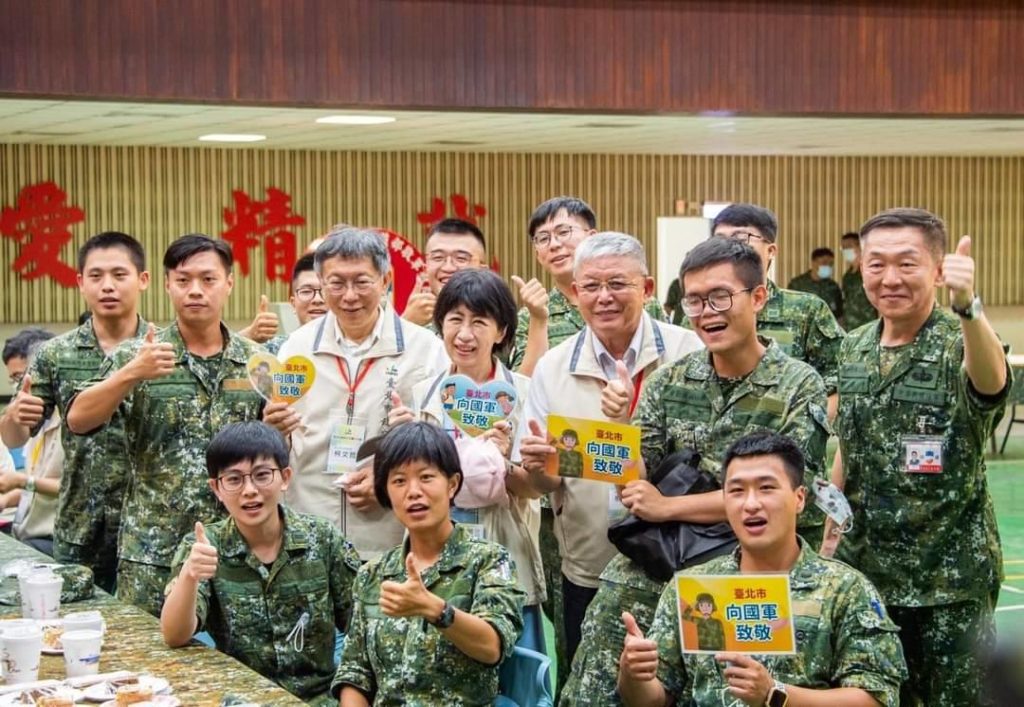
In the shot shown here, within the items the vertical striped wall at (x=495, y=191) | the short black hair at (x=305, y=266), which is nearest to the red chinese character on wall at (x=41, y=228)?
the vertical striped wall at (x=495, y=191)

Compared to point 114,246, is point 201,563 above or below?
below

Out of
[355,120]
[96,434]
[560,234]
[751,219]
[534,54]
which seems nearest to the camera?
[96,434]

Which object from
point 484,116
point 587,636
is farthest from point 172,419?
point 484,116

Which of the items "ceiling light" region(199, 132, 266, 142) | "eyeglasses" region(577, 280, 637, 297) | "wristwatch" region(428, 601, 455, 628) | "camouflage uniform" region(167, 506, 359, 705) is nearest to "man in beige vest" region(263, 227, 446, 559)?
"camouflage uniform" region(167, 506, 359, 705)

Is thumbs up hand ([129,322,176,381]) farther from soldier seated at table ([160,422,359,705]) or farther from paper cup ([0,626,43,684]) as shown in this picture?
paper cup ([0,626,43,684])

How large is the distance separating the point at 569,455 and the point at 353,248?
98 cm

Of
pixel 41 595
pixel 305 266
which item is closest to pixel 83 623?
pixel 41 595

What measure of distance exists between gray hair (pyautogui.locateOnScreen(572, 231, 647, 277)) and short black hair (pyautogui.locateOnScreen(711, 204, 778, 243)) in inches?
39.1

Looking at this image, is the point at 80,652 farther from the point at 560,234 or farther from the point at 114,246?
the point at 560,234

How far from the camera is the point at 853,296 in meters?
14.2

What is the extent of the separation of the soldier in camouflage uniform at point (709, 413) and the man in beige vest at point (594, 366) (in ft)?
0.73

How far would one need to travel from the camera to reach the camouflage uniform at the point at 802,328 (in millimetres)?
4777

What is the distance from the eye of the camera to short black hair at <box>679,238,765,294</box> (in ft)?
11.5

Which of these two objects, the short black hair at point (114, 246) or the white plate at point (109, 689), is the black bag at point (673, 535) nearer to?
the white plate at point (109, 689)
